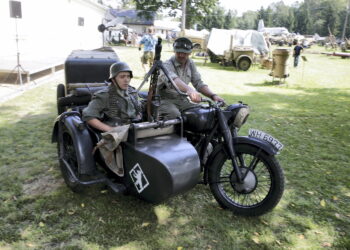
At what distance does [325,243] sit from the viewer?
2912 millimetres

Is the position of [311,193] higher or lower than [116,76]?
lower

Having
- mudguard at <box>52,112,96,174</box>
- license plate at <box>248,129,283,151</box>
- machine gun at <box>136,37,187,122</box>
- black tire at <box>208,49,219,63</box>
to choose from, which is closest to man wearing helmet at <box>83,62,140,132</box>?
mudguard at <box>52,112,96,174</box>

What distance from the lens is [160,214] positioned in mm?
3248

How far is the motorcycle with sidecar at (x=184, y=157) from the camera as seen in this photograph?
276 centimetres

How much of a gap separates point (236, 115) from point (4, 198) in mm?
2588

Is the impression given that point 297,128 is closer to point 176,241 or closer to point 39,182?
point 176,241

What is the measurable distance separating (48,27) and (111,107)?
50.9ft

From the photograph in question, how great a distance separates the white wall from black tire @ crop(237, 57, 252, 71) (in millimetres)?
9531

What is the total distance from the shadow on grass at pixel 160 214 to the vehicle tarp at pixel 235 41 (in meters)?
14.3

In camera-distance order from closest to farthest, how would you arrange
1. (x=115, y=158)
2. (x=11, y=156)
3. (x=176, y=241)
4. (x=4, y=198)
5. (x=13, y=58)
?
(x=176, y=241), (x=115, y=158), (x=4, y=198), (x=11, y=156), (x=13, y=58)

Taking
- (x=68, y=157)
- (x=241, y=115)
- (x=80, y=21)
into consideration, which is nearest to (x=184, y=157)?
(x=241, y=115)

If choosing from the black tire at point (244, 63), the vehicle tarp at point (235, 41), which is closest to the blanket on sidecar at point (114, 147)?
the black tire at point (244, 63)

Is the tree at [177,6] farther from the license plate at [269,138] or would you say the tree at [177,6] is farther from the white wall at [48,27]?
the license plate at [269,138]

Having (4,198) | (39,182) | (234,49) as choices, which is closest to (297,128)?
(39,182)
